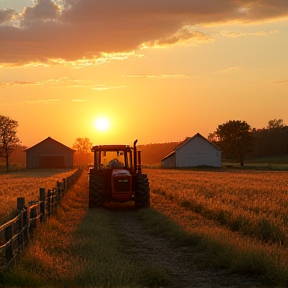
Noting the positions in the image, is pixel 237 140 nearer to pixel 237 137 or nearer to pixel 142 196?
pixel 237 137

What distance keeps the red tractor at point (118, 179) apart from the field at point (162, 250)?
7.80ft

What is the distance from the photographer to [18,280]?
8.09 metres

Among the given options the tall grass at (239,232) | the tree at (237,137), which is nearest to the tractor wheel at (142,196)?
the tall grass at (239,232)

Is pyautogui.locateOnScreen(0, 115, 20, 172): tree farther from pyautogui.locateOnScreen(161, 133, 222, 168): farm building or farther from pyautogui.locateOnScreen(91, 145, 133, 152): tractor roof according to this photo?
pyautogui.locateOnScreen(91, 145, 133, 152): tractor roof

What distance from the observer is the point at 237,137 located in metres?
101

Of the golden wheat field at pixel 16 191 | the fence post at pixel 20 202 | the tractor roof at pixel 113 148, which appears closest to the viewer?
the fence post at pixel 20 202

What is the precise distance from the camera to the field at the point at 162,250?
862 cm

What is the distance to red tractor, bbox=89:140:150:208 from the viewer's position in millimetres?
20469

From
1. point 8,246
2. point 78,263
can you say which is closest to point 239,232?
point 78,263

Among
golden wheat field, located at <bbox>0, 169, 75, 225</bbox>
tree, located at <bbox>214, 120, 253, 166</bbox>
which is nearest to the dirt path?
golden wheat field, located at <bbox>0, 169, 75, 225</bbox>

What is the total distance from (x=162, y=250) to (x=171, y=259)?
3.29ft

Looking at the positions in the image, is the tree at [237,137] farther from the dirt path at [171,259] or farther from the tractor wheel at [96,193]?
the dirt path at [171,259]

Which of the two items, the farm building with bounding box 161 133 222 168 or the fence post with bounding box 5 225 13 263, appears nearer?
the fence post with bounding box 5 225 13 263

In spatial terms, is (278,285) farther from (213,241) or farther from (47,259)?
(47,259)
